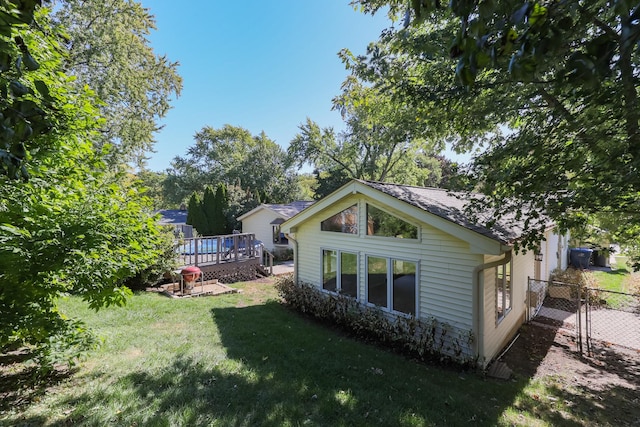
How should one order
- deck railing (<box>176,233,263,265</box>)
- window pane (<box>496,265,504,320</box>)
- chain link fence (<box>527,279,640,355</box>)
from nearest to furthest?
window pane (<box>496,265,504,320</box>) < chain link fence (<box>527,279,640,355</box>) < deck railing (<box>176,233,263,265</box>)

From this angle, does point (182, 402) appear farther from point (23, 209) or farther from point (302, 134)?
point (302, 134)

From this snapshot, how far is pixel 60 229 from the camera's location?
11.1ft

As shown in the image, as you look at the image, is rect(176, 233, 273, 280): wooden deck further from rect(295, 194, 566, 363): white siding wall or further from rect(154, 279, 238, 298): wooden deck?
rect(295, 194, 566, 363): white siding wall

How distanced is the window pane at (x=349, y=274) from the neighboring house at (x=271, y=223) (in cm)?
1099

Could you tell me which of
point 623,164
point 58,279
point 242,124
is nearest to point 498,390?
point 623,164

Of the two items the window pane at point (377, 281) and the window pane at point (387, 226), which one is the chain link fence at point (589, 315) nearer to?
the window pane at point (387, 226)

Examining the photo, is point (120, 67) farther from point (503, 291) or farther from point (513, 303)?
point (513, 303)

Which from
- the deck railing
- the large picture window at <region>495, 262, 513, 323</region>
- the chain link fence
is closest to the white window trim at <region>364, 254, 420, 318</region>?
the large picture window at <region>495, 262, 513, 323</region>

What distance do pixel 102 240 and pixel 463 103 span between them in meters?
6.56

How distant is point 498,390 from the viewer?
5168mm

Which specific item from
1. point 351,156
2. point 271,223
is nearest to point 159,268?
point 271,223

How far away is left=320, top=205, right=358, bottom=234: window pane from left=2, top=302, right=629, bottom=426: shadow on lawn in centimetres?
321

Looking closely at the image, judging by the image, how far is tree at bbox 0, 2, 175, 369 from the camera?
321 cm

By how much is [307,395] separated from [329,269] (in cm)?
494
